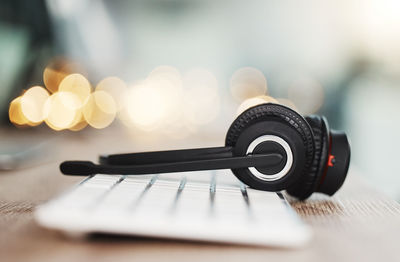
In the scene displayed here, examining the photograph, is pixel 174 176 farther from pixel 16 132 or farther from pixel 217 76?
pixel 217 76

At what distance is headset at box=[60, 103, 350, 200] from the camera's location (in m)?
0.44

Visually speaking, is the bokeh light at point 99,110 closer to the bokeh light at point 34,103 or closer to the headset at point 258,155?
the bokeh light at point 34,103

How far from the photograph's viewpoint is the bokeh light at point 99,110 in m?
1.76

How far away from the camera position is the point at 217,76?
3684mm

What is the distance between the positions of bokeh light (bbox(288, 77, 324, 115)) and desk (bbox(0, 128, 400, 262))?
2800 millimetres

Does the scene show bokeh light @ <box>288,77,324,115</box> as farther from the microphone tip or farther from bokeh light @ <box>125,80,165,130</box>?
the microphone tip

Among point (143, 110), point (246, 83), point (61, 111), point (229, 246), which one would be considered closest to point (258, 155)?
point (229, 246)

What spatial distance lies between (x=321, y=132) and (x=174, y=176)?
181 mm

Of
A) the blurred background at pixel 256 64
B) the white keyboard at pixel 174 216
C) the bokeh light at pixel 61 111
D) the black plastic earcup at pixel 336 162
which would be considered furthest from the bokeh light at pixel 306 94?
the white keyboard at pixel 174 216

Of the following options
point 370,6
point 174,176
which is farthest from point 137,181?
point 370,6

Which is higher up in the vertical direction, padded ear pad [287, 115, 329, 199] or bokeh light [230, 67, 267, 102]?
padded ear pad [287, 115, 329, 199]

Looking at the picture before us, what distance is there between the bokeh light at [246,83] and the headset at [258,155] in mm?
3048

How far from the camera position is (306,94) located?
3420mm

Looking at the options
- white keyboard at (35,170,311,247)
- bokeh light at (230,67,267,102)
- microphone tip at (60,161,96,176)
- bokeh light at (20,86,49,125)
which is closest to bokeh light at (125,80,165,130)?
bokeh light at (20,86,49,125)
